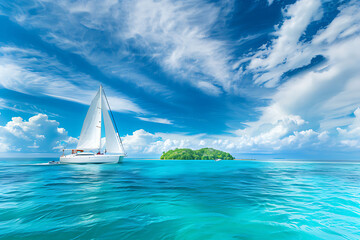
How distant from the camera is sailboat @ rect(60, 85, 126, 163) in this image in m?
49.1

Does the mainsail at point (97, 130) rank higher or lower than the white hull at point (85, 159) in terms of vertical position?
higher

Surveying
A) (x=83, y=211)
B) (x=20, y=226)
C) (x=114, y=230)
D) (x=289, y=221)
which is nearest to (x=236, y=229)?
(x=289, y=221)

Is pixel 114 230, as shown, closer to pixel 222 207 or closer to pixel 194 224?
pixel 194 224

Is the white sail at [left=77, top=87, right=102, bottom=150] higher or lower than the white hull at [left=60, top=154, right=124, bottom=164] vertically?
higher

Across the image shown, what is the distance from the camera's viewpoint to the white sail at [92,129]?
176ft

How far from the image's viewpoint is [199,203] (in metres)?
9.81

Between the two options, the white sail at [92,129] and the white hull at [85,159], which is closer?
the white hull at [85,159]

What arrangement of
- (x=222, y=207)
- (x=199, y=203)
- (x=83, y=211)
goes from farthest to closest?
1. (x=199, y=203)
2. (x=222, y=207)
3. (x=83, y=211)

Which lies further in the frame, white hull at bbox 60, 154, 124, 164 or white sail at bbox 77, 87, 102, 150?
white sail at bbox 77, 87, 102, 150

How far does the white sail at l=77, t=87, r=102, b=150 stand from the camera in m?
53.7

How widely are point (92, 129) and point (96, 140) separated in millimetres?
4110

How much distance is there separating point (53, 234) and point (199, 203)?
718 centimetres

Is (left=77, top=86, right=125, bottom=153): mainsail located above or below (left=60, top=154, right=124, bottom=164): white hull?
above

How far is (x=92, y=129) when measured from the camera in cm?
5534
